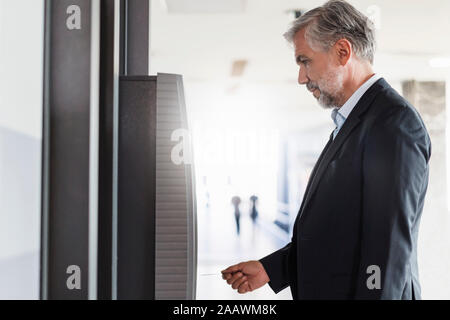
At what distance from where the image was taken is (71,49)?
1.65 ft

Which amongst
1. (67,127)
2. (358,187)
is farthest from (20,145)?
(358,187)

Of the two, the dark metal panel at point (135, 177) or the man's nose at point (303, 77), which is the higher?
the man's nose at point (303, 77)

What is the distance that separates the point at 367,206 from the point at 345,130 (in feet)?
0.40

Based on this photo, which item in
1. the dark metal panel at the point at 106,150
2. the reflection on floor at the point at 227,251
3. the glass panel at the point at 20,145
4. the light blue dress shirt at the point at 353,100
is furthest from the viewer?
the reflection on floor at the point at 227,251

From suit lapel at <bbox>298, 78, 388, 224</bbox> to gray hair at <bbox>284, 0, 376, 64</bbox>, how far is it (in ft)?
0.35

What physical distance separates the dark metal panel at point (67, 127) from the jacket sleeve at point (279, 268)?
0.36 m

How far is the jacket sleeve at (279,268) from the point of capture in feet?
2.51

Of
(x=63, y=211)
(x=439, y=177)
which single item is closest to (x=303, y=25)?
(x=63, y=211)

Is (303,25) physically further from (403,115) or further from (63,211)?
(63,211)

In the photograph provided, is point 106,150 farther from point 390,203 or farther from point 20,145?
point 390,203

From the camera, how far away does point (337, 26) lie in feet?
2.36

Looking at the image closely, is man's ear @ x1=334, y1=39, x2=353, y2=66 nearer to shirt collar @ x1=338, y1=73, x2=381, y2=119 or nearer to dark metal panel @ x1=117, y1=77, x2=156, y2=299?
shirt collar @ x1=338, y1=73, x2=381, y2=119

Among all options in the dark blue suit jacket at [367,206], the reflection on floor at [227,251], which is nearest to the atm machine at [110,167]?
the dark blue suit jacket at [367,206]

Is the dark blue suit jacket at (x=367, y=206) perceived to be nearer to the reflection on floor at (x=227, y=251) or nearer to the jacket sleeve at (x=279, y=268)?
the jacket sleeve at (x=279, y=268)
